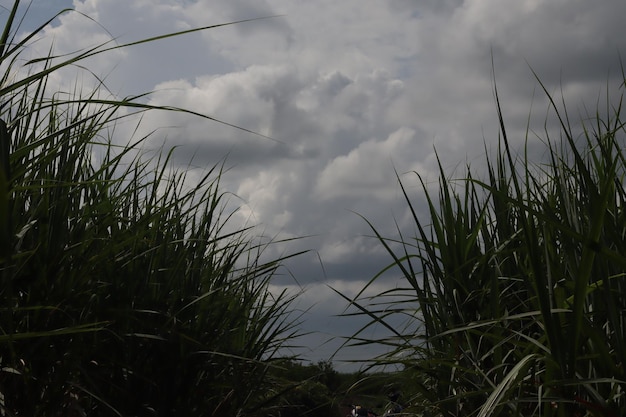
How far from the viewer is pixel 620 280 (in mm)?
2090

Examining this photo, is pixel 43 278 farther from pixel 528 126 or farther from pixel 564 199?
pixel 528 126

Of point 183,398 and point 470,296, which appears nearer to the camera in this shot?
point 470,296

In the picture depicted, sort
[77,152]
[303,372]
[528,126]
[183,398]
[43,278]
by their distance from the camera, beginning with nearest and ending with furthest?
[43,278]
[77,152]
[528,126]
[183,398]
[303,372]

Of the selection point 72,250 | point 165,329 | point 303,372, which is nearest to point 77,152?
point 72,250

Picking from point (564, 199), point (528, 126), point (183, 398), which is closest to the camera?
point (564, 199)

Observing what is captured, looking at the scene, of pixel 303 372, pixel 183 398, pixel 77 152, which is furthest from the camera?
pixel 303 372

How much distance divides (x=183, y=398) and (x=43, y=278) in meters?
1.12

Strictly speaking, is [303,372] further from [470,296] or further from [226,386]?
[470,296]

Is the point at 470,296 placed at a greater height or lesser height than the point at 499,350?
greater

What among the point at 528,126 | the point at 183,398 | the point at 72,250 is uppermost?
the point at 528,126

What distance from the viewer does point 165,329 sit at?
10.1 ft

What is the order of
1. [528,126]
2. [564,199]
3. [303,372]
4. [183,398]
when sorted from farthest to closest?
[303,372] < [183,398] < [528,126] < [564,199]

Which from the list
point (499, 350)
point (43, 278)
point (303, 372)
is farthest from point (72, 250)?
point (303, 372)

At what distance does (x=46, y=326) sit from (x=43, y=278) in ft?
0.59
